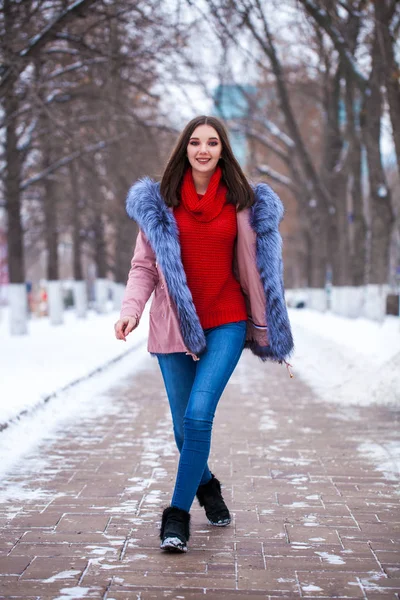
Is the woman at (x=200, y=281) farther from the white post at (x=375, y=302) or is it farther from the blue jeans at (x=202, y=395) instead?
the white post at (x=375, y=302)

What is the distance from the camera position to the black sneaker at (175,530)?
13.8ft

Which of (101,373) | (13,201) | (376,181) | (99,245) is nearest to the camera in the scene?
(101,373)

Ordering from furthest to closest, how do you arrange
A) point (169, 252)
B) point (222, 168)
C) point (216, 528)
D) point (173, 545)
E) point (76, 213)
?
point (76, 213), point (216, 528), point (222, 168), point (169, 252), point (173, 545)

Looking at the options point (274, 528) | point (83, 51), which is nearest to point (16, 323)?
point (83, 51)

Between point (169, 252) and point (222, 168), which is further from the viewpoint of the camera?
point (222, 168)

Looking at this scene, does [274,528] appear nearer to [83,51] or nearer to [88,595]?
[88,595]

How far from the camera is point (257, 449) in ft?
23.3

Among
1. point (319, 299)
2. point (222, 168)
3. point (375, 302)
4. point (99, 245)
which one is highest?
point (222, 168)

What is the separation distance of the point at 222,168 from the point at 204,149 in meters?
0.17

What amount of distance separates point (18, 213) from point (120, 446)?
15.9 metres

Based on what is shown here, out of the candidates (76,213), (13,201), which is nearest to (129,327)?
(13,201)

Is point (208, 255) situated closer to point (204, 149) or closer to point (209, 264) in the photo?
point (209, 264)

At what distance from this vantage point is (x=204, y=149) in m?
4.46

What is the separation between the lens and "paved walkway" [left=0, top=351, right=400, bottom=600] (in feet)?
12.5
